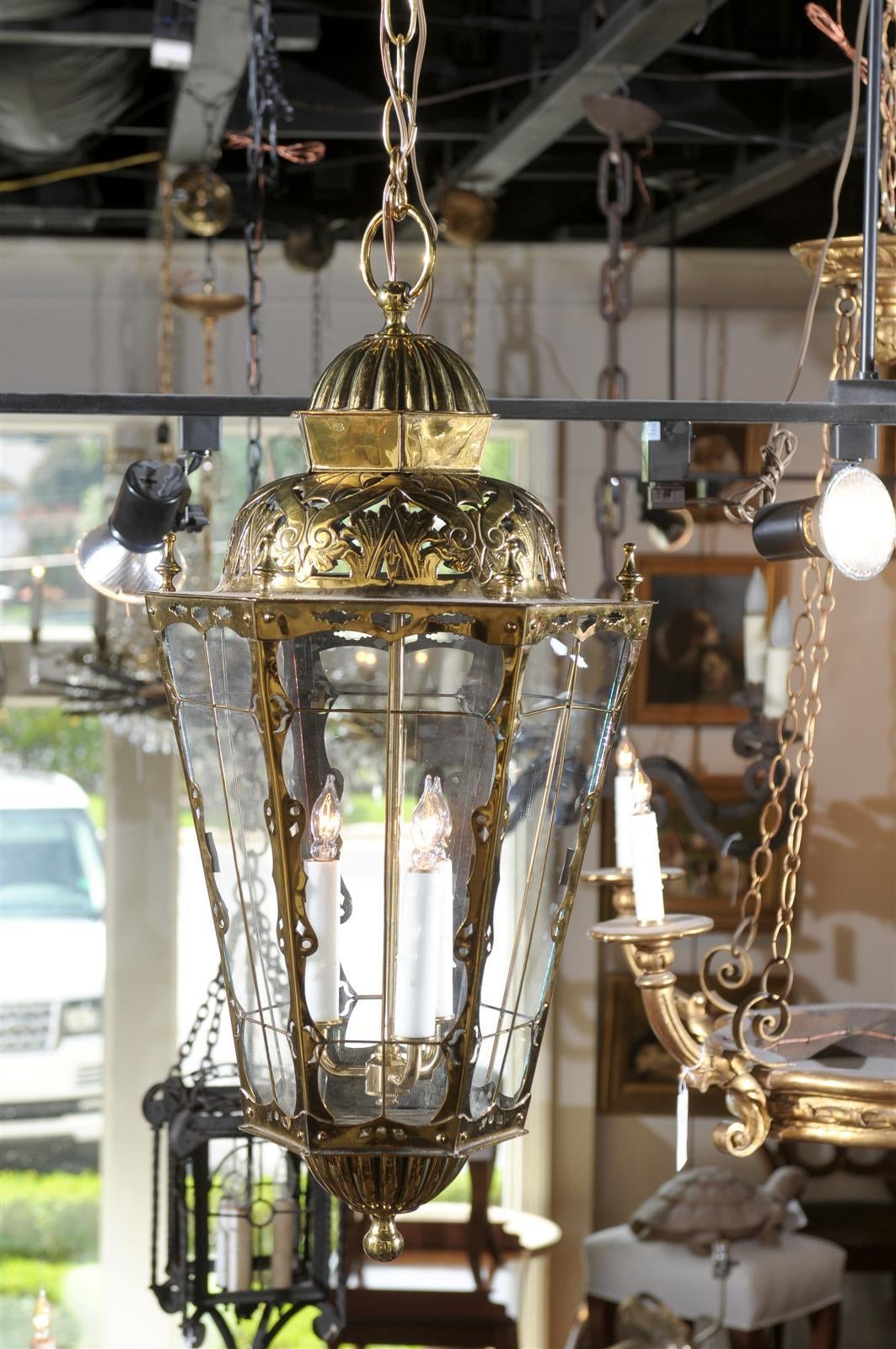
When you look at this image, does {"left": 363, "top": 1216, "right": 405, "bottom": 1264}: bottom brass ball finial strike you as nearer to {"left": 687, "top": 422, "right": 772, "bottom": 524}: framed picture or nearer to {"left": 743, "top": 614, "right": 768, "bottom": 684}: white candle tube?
{"left": 743, "top": 614, "right": 768, "bottom": 684}: white candle tube

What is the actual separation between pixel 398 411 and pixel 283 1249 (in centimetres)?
179

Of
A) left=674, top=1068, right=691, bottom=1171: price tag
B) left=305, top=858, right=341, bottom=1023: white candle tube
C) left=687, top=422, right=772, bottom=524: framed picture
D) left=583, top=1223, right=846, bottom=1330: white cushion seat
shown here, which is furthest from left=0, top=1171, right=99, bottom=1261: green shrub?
left=305, top=858, right=341, bottom=1023: white candle tube

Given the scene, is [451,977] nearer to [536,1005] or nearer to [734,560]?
[536,1005]

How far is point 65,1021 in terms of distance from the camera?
5168 millimetres

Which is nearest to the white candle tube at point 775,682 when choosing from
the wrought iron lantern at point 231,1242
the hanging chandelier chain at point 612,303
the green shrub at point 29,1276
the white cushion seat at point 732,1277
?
the hanging chandelier chain at point 612,303

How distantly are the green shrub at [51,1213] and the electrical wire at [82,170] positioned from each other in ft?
10.2

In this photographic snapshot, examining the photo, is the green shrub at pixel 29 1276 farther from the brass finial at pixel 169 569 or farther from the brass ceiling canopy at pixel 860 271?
the brass finial at pixel 169 569

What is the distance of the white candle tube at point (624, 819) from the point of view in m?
1.67

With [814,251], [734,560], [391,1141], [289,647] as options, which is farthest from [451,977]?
[734,560]

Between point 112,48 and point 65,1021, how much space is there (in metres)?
3.07

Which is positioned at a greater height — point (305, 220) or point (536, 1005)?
point (305, 220)

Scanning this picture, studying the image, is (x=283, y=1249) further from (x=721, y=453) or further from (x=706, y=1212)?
(x=721, y=453)

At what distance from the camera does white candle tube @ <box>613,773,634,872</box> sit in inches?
65.6

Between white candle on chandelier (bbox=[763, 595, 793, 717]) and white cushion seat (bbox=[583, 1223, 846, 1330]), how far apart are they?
2122 mm
